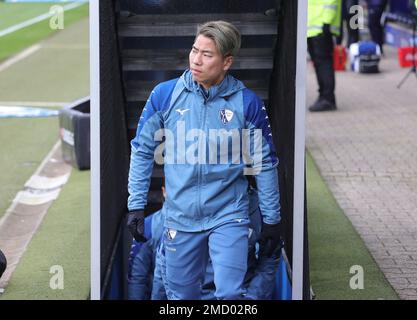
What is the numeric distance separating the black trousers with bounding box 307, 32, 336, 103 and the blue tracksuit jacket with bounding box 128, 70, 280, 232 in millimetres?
9451

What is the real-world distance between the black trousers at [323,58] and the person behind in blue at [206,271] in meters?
8.37

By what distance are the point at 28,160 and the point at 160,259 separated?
21.1ft

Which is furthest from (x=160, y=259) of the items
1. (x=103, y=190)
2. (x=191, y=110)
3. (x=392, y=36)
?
(x=392, y=36)

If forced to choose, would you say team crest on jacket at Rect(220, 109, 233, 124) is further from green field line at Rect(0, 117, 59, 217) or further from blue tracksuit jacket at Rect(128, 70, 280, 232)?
green field line at Rect(0, 117, 59, 217)

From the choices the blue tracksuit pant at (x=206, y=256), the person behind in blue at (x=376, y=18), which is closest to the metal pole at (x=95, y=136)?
the blue tracksuit pant at (x=206, y=256)

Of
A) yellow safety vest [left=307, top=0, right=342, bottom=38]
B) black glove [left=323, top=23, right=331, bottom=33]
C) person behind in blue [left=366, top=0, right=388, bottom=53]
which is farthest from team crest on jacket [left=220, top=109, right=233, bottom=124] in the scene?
person behind in blue [left=366, top=0, right=388, bottom=53]

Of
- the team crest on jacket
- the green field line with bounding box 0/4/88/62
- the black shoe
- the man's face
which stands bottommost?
the green field line with bounding box 0/4/88/62

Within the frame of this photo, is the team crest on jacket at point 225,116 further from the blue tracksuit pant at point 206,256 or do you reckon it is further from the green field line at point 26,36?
the green field line at point 26,36

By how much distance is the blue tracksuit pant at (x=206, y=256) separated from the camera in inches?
235

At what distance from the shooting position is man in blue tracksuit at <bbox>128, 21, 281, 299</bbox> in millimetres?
5828

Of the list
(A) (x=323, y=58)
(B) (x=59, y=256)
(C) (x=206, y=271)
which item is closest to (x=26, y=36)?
(A) (x=323, y=58)

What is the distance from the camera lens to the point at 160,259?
656cm

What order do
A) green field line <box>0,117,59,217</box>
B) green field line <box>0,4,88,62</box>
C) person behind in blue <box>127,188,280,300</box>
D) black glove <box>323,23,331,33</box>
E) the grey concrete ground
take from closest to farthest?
person behind in blue <box>127,188,280,300</box> < the grey concrete ground < green field line <box>0,117,59,217</box> < black glove <box>323,23,331,33</box> < green field line <box>0,4,88,62</box>

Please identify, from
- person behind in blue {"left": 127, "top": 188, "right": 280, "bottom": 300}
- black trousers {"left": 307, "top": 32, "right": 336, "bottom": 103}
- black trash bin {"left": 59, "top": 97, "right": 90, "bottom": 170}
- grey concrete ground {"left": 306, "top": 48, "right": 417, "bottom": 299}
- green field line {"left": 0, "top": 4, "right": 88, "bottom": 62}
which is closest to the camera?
person behind in blue {"left": 127, "top": 188, "right": 280, "bottom": 300}
